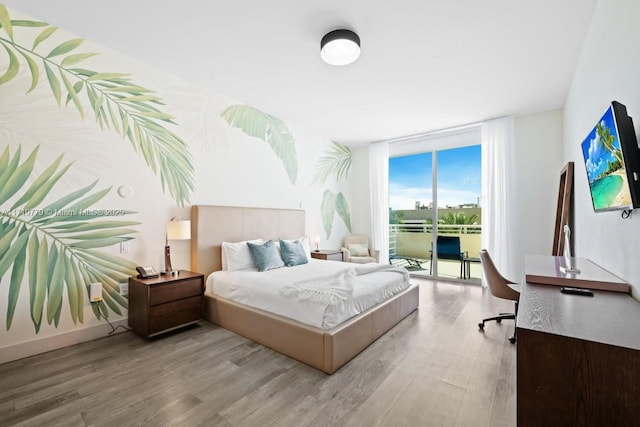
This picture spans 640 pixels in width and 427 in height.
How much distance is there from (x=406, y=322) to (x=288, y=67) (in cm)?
323

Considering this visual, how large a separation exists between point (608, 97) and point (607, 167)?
64cm

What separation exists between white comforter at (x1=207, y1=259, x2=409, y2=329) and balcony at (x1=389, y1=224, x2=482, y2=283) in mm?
2507

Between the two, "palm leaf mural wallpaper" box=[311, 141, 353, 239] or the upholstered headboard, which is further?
"palm leaf mural wallpaper" box=[311, 141, 353, 239]

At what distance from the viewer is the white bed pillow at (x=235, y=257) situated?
11.6 feet

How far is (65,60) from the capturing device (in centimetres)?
264

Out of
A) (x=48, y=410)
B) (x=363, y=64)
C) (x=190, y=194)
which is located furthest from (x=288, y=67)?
(x=48, y=410)

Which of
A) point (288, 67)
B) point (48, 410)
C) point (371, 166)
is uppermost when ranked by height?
point (288, 67)

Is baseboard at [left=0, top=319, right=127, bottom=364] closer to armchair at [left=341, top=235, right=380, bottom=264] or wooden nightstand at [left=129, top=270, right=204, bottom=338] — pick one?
wooden nightstand at [left=129, top=270, right=204, bottom=338]

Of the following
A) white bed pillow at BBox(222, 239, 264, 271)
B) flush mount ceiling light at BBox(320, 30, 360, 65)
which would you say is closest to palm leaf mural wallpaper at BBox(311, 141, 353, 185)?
white bed pillow at BBox(222, 239, 264, 271)

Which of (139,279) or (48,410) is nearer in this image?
(48,410)

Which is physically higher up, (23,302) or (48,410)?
(23,302)

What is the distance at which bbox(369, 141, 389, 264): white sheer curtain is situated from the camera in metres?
6.07

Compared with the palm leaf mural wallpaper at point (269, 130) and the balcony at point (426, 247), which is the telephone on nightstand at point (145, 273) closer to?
the palm leaf mural wallpaper at point (269, 130)

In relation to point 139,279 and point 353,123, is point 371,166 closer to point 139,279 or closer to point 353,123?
point 353,123
